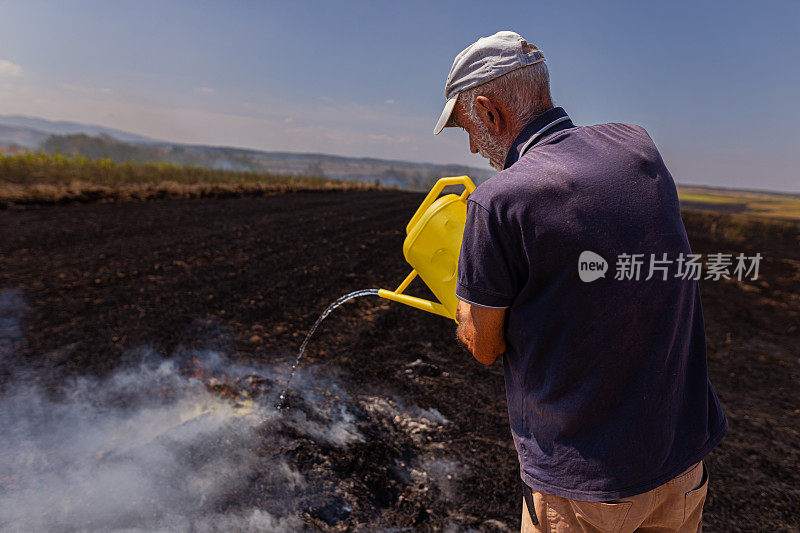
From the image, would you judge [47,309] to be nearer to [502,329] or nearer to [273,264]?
[273,264]

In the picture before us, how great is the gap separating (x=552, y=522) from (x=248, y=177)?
2218 cm

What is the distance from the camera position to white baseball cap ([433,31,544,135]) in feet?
3.48

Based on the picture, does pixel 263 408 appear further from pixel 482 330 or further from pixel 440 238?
pixel 482 330

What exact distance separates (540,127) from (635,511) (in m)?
0.97

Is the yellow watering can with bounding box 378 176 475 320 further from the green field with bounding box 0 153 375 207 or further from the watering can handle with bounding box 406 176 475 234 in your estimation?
the green field with bounding box 0 153 375 207

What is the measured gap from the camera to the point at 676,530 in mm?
1151

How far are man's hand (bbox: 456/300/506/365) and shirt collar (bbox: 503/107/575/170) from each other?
0.41 meters

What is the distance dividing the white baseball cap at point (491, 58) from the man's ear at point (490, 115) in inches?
1.8

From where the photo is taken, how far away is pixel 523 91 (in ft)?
3.59

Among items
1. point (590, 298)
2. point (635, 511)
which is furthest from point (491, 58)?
point (635, 511)

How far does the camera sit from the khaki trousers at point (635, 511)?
3.40ft

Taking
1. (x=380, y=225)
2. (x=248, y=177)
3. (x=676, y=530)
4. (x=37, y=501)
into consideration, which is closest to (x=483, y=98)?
(x=676, y=530)

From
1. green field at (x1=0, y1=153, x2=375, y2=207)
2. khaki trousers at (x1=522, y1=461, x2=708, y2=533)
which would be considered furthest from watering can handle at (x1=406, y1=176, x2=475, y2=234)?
green field at (x1=0, y1=153, x2=375, y2=207)

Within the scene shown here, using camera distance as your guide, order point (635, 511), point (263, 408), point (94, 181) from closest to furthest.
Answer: point (635, 511) < point (263, 408) < point (94, 181)
